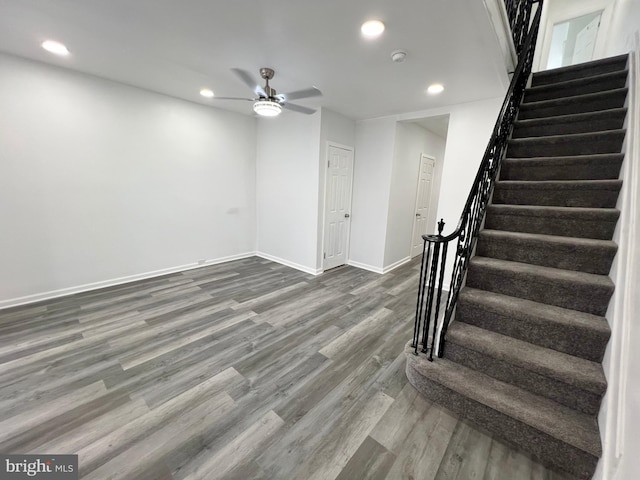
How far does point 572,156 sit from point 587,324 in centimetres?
165

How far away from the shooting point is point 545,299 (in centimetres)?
182

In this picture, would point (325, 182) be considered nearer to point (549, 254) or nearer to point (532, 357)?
point (549, 254)

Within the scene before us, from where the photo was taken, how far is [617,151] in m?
2.24

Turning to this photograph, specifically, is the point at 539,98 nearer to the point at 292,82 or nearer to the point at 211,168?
the point at 292,82

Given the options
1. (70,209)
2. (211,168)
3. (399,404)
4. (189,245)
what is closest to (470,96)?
(399,404)

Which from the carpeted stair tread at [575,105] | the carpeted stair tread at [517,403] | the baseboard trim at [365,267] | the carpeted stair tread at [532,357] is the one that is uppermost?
the carpeted stair tread at [575,105]

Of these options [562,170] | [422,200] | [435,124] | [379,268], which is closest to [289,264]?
[379,268]

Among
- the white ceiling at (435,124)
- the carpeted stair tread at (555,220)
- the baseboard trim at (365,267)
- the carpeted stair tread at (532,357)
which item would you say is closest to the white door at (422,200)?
the white ceiling at (435,124)

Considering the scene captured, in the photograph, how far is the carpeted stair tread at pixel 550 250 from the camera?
5.84 ft

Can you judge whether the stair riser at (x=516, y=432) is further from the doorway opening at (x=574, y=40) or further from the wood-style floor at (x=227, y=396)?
the doorway opening at (x=574, y=40)

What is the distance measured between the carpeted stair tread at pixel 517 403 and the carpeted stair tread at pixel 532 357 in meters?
0.16

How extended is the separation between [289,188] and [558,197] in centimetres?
357

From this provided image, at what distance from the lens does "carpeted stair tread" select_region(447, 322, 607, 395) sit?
4.70 ft

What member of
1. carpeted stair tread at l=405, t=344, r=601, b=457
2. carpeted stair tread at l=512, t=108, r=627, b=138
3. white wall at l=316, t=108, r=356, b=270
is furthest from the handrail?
carpeted stair tread at l=405, t=344, r=601, b=457
